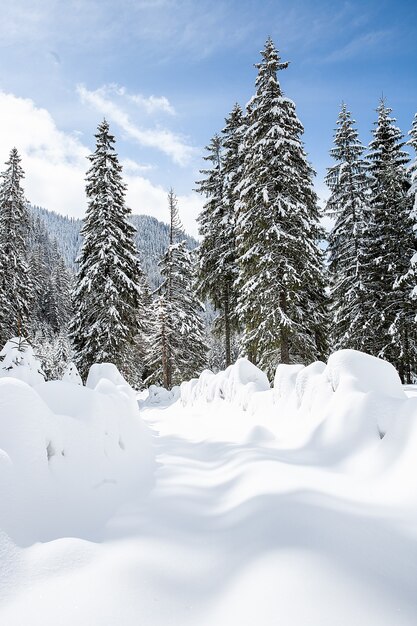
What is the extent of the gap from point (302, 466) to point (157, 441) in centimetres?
421

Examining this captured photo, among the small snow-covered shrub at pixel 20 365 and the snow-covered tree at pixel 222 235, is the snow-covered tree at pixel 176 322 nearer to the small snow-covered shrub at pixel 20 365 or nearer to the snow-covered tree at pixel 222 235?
the snow-covered tree at pixel 222 235

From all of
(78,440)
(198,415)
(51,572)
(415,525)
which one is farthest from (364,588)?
(198,415)

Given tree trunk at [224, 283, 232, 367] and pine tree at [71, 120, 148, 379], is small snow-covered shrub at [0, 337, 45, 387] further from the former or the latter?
tree trunk at [224, 283, 232, 367]

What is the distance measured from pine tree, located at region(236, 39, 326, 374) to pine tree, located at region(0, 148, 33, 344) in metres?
12.4

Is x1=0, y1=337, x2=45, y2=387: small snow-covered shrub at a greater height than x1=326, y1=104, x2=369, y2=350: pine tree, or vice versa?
x1=326, y1=104, x2=369, y2=350: pine tree

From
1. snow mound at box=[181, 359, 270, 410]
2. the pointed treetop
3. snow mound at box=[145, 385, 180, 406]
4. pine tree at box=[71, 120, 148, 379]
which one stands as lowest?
snow mound at box=[145, 385, 180, 406]

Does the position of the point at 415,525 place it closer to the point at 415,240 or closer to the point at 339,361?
the point at 339,361

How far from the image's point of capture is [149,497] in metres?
4.00

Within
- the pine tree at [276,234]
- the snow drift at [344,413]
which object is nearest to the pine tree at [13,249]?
the pine tree at [276,234]

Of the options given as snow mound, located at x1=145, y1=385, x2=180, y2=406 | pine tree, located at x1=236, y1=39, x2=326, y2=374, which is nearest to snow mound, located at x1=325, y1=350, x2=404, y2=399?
pine tree, located at x1=236, y1=39, x2=326, y2=374

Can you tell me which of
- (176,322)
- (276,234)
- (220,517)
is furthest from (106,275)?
(220,517)

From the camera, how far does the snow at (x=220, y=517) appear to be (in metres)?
1.93

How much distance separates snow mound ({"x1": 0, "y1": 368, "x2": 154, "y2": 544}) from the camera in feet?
9.11

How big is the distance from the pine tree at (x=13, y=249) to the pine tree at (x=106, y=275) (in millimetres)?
3340
